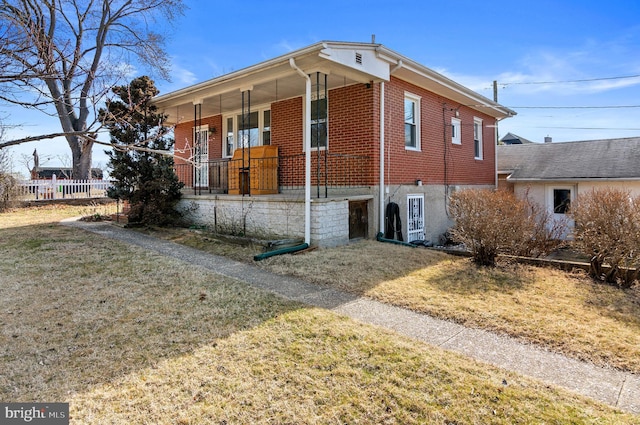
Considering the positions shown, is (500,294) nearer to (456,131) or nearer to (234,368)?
(234,368)

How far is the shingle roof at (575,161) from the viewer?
13.8 m

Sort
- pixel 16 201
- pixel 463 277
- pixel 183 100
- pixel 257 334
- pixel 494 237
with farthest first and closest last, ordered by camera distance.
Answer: pixel 16 201 < pixel 183 100 < pixel 494 237 < pixel 463 277 < pixel 257 334

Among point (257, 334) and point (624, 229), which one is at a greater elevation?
point (624, 229)

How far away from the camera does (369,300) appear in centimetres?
484

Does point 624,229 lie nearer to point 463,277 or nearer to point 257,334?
point 463,277

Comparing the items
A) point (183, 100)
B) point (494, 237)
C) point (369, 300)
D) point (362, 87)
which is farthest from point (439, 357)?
point (183, 100)

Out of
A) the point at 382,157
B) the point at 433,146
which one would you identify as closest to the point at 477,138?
the point at 433,146

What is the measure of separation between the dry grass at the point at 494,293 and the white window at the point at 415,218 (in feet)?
6.90

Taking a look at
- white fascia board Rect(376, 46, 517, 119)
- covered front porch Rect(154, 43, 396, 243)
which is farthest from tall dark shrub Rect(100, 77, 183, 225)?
white fascia board Rect(376, 46, 517, 119)

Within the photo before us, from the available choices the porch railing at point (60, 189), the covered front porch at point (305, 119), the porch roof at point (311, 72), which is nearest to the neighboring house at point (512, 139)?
the porch roof at point (311, 72)

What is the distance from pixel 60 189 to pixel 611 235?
23.1m

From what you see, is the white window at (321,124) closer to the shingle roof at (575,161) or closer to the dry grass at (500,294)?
the dry grass at (500,294)

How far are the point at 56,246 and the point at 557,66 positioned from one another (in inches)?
920

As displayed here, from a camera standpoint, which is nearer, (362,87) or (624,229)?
(624,229)
